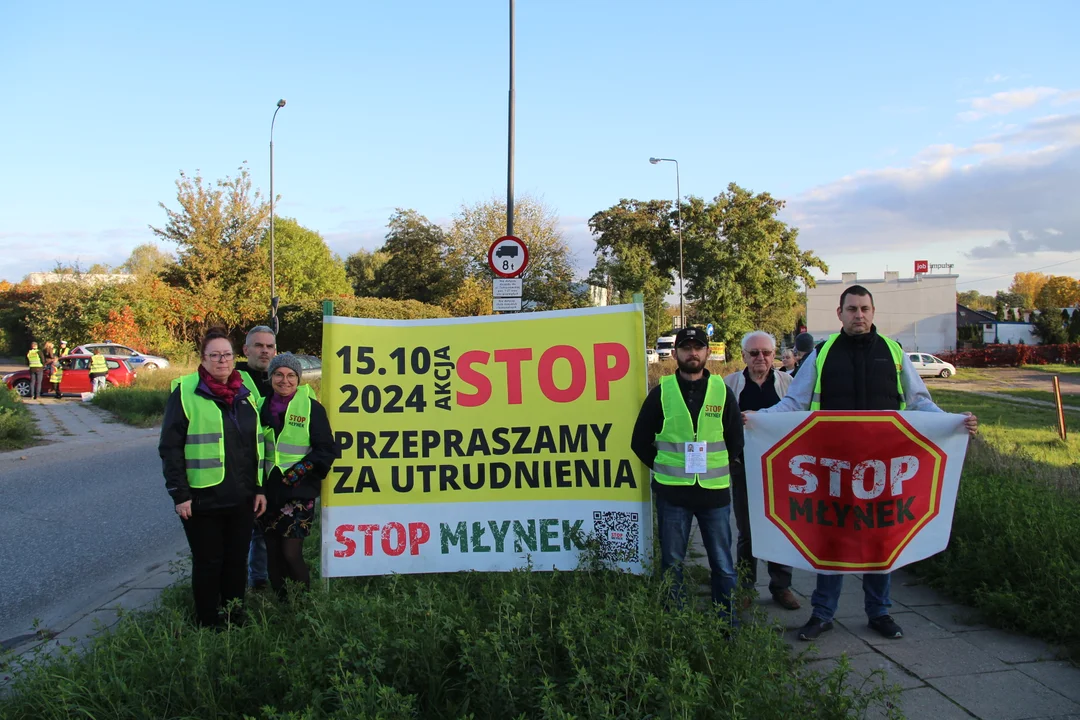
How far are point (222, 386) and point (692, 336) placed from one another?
2645 millimetres

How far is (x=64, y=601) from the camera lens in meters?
5.67

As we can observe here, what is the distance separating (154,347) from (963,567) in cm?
3542

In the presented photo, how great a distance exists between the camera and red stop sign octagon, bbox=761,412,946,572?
14.3 feet

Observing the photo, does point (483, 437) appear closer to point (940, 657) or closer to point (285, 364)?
point (285, 364)

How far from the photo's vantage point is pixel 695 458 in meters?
4.14

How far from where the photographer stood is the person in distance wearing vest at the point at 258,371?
201 inches

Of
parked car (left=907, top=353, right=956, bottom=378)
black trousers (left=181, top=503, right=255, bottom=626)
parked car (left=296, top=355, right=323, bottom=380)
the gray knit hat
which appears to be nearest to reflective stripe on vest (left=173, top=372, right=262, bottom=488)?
black trousers (left=181, top=503, right=255, bottom=626)

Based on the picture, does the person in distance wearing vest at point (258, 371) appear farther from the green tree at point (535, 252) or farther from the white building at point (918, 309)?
the white building at point (918, 309)

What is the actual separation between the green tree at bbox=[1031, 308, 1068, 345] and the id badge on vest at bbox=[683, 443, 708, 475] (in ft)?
200

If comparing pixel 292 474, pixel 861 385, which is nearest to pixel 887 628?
pixel 861 385

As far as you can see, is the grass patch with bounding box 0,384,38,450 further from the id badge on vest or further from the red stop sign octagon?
the red stop sign octagon

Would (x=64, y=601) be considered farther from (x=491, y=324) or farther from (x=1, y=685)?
(x=491, y=324)

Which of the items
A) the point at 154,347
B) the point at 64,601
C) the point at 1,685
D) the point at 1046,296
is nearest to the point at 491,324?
the point at 1,685

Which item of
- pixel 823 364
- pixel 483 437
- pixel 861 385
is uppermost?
pixel 823 364
